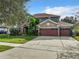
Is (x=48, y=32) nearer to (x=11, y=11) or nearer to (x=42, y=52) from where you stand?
(x=42, y=52)

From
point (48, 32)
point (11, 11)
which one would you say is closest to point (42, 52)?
point (11, 11)

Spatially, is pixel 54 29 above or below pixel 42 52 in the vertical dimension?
above

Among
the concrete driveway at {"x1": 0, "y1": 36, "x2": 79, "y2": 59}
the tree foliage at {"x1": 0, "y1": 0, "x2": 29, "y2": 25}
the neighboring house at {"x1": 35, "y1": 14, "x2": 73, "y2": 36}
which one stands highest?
the tree foliage at {"x1": 0, "y1": 0, "x2": 29, "y2": 25}

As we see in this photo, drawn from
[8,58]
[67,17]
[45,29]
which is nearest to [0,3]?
[8,58]

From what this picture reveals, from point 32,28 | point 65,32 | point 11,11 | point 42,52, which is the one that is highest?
point 11,11

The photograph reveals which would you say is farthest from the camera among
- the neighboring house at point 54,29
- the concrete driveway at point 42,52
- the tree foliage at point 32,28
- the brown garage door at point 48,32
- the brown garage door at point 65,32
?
A: the tree foliage at point 32,28

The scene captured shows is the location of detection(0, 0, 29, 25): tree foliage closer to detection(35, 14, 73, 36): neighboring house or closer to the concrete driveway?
the concrete driveway

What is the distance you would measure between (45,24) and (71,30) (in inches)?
274

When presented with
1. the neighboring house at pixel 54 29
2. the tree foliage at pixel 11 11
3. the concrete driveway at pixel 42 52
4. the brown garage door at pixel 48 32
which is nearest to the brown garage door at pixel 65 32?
the neighboring house at pixel 54 29

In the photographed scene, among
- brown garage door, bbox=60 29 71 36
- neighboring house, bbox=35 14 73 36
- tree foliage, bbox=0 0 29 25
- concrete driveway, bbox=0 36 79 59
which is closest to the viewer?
tree foliage, bbox=0 0 29 25

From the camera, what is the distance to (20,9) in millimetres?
13805

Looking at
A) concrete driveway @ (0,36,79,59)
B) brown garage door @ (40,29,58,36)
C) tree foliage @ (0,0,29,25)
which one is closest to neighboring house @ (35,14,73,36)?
brown garage door @ (40,29,58,36)

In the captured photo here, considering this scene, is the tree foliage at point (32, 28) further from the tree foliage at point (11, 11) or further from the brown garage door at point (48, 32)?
the tree foliage at point (11, 11)

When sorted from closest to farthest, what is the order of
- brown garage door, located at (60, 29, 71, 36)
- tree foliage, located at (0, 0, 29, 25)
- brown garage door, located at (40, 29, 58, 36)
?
1. tree foliage, located at (0, 0, 29, 25)
2. brown garage door, located at (60, 29, 71, 36)
3. brown garage door, located at (40, 29, 58, 36)
